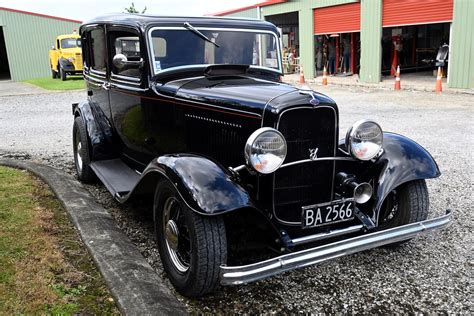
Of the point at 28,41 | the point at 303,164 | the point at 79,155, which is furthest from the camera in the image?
the point at 28,41

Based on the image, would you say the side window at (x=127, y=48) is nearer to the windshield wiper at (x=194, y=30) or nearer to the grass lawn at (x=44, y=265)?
the windshield wiper at (x=194, y=30)

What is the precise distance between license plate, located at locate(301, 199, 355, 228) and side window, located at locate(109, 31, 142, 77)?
2.14m

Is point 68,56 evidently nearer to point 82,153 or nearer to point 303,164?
point 82,153

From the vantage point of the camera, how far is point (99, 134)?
5.23m

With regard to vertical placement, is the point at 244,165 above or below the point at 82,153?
above

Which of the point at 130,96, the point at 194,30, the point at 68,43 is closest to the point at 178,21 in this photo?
the point at 194,30

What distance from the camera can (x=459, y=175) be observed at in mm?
5465

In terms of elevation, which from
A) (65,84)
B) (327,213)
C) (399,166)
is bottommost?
(65,84)

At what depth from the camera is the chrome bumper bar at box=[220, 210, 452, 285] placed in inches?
99.2

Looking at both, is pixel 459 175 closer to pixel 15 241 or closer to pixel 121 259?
pixel 121 259

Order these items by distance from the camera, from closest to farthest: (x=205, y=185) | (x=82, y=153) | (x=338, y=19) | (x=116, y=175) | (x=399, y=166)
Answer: (x=205, y=185) < (x=399, y=166) < (x=116, y=175) < (x=82, y=153) < (x=338, y=19)

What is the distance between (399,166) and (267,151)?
115 cm

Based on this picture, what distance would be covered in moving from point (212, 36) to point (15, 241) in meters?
2.42

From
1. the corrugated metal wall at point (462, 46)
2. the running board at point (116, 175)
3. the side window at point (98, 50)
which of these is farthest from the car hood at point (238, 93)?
the corrugated metal wall at point (462, 46)
